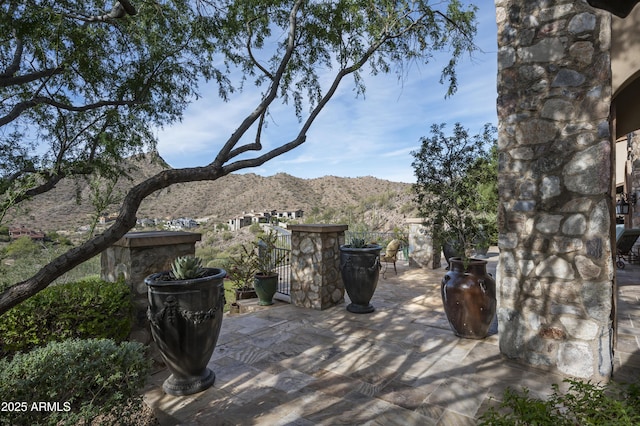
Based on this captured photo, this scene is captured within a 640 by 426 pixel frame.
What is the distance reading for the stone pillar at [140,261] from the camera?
3027 millimetres

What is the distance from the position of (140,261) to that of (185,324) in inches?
36.3

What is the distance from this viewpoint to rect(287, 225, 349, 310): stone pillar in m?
5.02

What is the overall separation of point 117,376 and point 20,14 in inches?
173

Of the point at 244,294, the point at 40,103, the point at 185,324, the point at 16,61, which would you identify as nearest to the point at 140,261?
the point at 185,324

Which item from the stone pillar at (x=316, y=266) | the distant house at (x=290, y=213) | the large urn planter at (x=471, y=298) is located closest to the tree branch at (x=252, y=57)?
the stone pillar at (x=316, y=266)

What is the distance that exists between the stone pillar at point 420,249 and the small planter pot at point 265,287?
14.2 ft

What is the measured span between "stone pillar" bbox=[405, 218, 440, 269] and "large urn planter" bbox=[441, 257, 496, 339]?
4.57m

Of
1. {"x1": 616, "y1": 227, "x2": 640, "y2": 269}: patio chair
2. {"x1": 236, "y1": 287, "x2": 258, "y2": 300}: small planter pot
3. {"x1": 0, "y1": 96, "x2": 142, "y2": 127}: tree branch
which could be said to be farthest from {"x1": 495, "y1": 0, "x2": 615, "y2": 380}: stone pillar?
{"x1": 616, "y1": 227, "x2": 640, "y2": 269}: patio chair

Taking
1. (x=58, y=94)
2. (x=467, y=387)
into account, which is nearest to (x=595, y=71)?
(x=467, y=387)

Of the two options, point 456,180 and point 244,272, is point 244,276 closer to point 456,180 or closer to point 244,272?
point 244,272

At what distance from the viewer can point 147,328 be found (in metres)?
3.15

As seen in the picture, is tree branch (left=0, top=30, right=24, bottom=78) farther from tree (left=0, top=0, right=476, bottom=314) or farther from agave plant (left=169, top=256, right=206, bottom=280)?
agave plant (left=169, top=256, right=206, bottom=280)

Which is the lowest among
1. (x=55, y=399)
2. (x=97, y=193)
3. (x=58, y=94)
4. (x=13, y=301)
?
(x=55, y=399)

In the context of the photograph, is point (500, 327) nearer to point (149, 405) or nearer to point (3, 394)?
point (149, 405)
